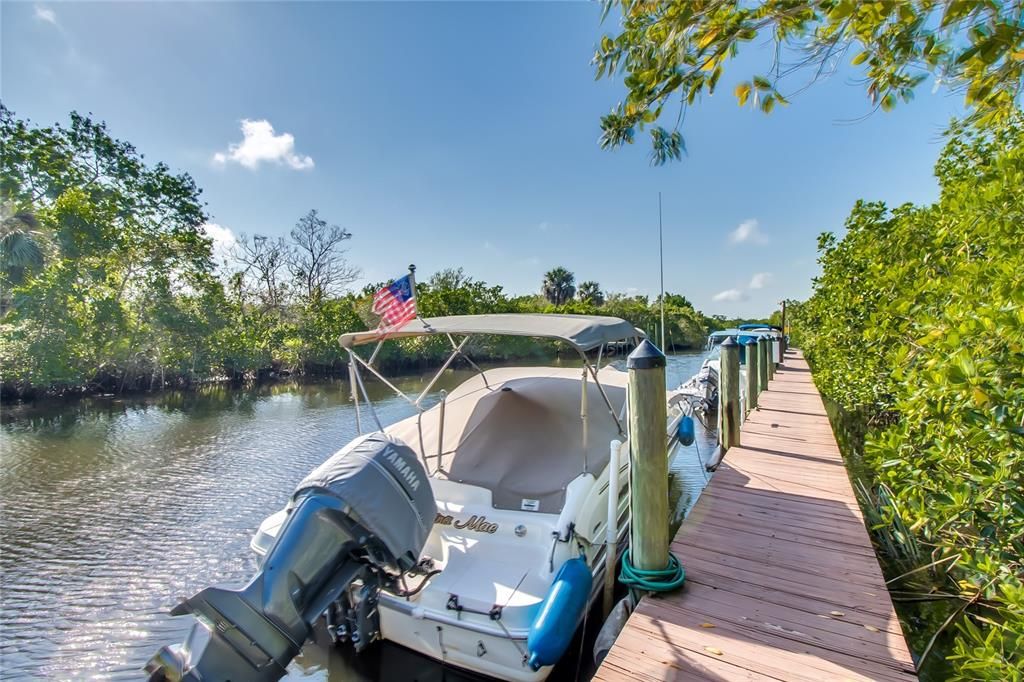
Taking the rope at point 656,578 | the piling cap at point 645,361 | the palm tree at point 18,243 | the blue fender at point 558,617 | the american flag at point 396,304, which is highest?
the palm tree at point 18,243

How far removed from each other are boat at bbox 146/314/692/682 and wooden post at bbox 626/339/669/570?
405 millimetres

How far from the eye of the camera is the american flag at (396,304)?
4000 millimetres

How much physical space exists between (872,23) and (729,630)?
3059mm

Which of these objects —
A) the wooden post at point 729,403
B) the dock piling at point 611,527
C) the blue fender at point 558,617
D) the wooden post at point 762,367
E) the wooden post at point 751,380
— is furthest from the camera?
the wooden post at point 762,367

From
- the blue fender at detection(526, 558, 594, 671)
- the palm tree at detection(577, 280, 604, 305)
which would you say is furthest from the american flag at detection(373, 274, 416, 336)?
the palm tree at detection(577, 280, 604, 305)

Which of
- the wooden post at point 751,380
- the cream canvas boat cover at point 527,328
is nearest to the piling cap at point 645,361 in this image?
the cream canvas boat cover at point 527,328

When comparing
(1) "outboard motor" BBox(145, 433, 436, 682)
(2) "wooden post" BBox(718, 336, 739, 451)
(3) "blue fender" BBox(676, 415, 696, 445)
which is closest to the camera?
(1) "outboard motor" BBox(145, 433, 436, 682)

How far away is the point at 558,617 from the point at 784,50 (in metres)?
3.31

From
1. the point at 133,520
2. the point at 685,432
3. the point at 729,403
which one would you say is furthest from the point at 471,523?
the point at 133,520

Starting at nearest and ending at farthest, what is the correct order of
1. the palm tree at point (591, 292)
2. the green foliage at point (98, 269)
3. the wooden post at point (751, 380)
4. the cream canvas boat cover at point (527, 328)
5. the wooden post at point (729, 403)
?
the cream canvas boat cover at point (527, 328)
the wooden post at point (729, 403)
the wooden post at point (751, 380)
the green foliage at point (98, 269)
the palm tree at point (591, 292)

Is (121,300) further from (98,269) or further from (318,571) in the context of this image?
(318,571)

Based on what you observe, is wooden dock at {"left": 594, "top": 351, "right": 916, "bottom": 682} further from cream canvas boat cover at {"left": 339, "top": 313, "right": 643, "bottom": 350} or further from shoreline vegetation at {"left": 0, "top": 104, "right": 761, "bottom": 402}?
shoreline vegetation at {"left": 0, "top": 104, "right": 761, "bottom": 402}

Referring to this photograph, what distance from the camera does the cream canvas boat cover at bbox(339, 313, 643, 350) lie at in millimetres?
3646

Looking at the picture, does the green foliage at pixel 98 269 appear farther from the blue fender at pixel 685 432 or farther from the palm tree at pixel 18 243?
the blue fender at pixel 685 432
